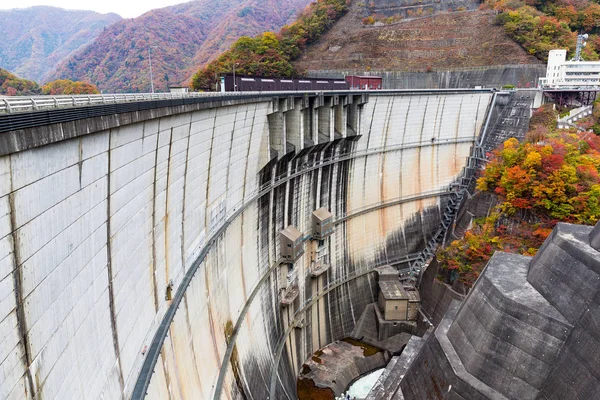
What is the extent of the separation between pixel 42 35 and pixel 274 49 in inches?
4146

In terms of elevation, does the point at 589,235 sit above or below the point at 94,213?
below

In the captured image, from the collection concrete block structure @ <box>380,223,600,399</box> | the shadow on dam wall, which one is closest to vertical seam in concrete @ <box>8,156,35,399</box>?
concrete block structure @ <box>380,223,600,399</box>

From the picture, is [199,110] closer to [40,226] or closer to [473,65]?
[40,226]

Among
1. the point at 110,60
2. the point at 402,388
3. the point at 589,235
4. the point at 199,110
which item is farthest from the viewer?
the point at 110,60

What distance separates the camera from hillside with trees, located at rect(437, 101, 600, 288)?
69.1 ft

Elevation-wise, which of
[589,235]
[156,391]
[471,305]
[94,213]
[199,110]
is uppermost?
[199,110]

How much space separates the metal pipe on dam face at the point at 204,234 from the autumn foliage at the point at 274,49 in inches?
708

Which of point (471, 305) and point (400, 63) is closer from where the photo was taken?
point (471, 305)

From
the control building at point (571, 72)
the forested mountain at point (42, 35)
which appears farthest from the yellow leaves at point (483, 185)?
the forested mountain at point (42, 35)

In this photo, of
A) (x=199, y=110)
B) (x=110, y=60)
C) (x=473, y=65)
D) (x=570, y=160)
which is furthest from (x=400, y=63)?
(x=110, y=60)

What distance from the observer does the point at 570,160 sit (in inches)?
883

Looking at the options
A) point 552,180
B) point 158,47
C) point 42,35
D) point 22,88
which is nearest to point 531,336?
point 552,180

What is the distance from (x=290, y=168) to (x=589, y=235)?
436 inches

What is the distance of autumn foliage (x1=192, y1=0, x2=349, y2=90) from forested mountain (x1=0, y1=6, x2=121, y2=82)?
2646 inches
